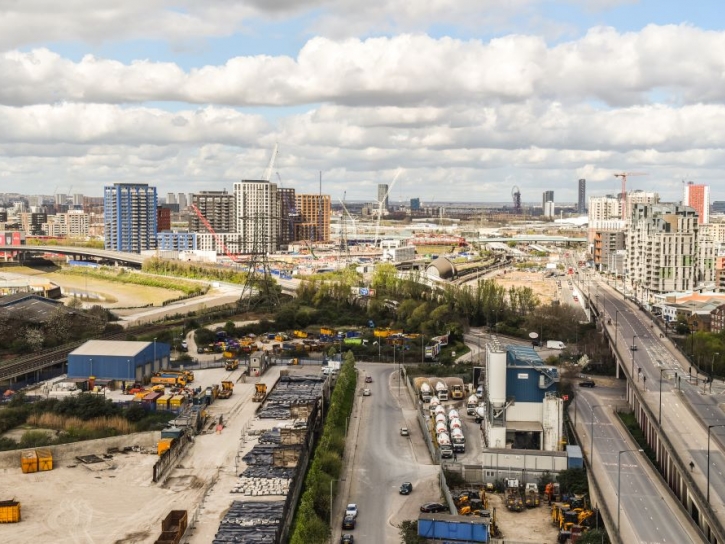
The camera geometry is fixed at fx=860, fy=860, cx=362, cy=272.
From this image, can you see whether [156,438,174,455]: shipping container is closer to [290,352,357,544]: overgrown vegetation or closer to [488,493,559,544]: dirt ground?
[290,352,357,544]: overgrown vegetation

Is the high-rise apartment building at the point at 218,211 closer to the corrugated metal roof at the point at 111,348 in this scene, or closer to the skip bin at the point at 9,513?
the corrugated metal roof at the point at 111,348

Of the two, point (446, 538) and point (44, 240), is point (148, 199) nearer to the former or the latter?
point (44, 240)

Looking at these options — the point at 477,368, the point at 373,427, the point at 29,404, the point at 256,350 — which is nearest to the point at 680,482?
the point at 373,427

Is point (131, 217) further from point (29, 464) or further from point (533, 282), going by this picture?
point (29, 464)

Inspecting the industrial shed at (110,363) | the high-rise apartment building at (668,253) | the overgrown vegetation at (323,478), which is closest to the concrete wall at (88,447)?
the overgrown vegetation at (323,478)

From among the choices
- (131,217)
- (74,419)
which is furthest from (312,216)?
(74,419)
